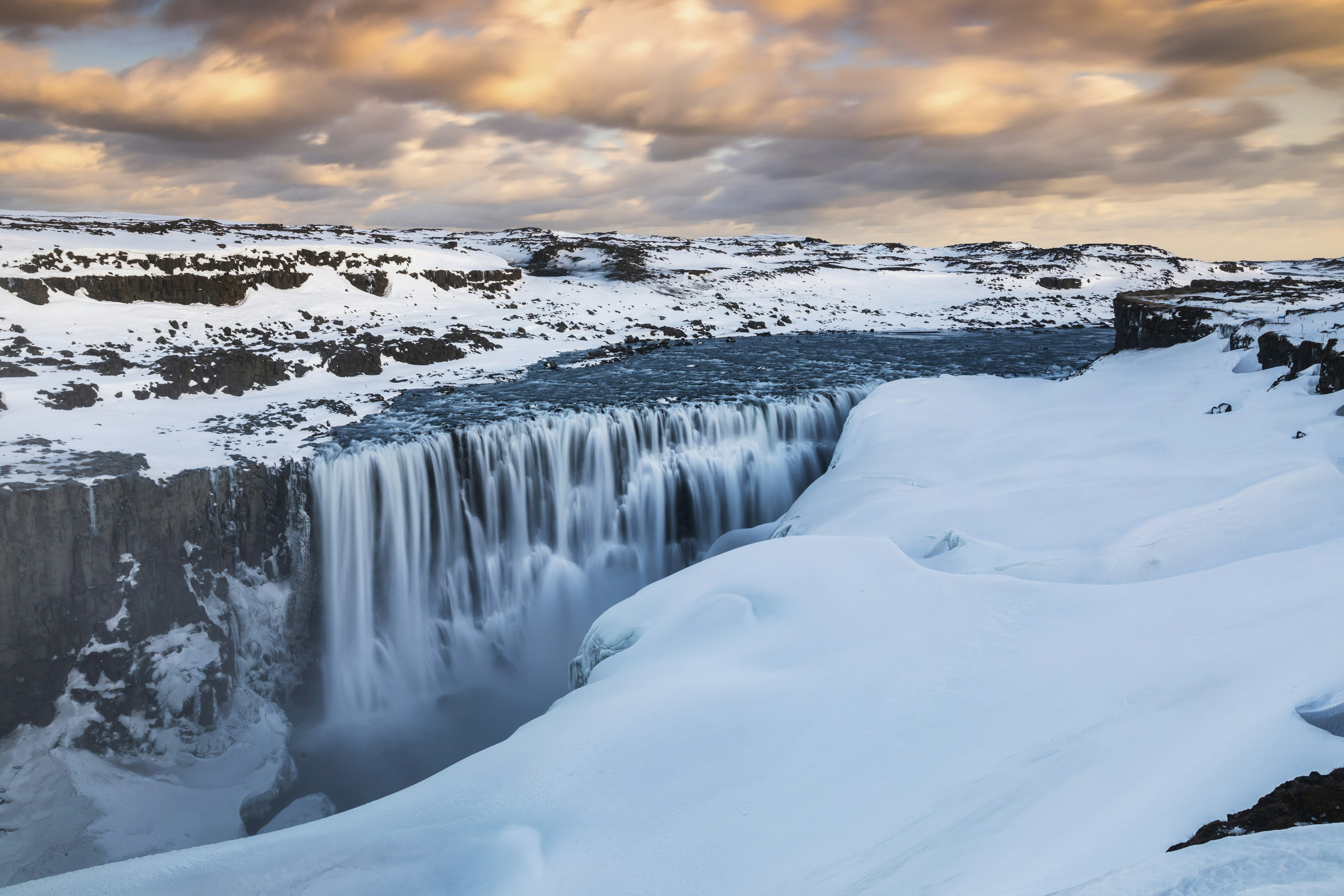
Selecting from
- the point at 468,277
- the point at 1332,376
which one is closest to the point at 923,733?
the point at 1332,376

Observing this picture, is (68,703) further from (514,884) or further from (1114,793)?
(1114,793)

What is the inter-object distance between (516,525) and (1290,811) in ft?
40.0

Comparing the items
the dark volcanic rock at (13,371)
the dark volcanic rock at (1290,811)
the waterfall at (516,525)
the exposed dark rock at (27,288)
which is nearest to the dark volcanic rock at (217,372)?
the dark volcanic rock at (13,371)

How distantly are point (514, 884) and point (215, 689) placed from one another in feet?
27.1

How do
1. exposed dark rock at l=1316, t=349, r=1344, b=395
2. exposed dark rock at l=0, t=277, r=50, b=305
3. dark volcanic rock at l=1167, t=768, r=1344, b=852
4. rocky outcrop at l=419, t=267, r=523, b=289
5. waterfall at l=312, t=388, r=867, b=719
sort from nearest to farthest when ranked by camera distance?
dark volcanic rock at l=1167, t=768, r=1344, b=852 < exposed dark rock at l=1316, t=349, r=1344, b=395 < waterfall at l=312, t=388, r=867, b=719 < exposed dark rock at l=0, t=277, r=50, b=305 < rocky outcrop at l=419, t=267, r=523, b=289

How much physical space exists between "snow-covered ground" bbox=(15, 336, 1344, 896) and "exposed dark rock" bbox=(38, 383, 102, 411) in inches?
429

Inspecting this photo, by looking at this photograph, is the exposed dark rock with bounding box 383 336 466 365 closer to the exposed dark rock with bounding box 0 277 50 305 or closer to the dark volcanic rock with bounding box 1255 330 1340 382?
the exposed dark rock with bounding box 0 277 50 305

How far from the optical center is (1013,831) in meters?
3.28

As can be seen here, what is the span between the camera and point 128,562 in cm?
1010

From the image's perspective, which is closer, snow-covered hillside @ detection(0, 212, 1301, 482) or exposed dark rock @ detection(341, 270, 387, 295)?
snow-covered hillside @ detection(0, 212, 1301, 482)

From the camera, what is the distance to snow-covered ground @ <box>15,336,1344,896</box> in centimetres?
311

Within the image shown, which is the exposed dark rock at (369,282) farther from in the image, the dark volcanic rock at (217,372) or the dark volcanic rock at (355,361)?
the dark volcanic rock at (217,372)

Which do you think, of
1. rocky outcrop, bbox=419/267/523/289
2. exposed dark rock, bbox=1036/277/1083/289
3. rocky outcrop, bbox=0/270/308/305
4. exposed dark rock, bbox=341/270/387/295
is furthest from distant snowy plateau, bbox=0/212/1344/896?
exposed dark rock, bbox=1036/277/1083/289

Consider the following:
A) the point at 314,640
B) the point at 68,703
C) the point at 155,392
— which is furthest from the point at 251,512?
the point at 155,392
